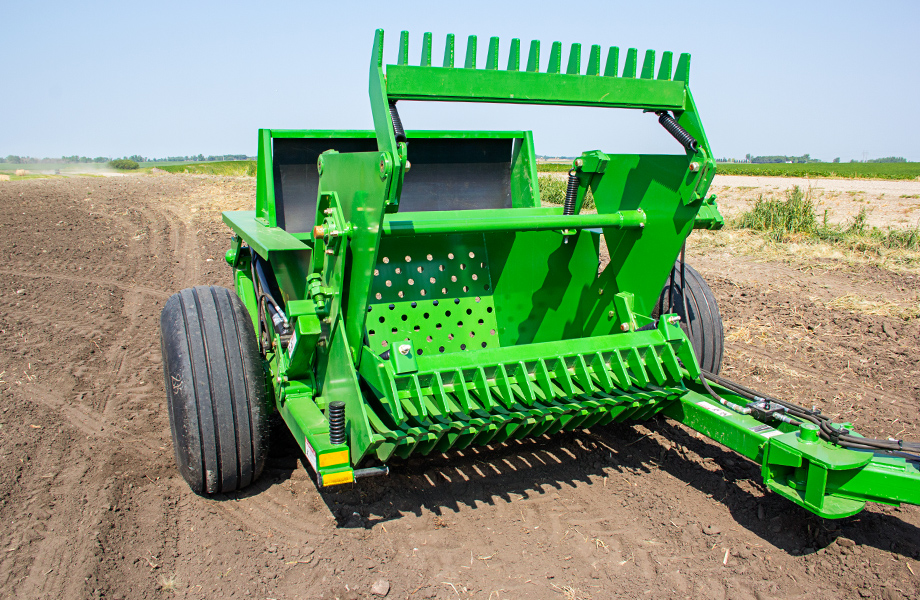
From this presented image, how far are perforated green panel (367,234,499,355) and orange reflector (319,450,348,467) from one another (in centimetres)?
120

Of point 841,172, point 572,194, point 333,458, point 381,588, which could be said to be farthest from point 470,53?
point 841,172

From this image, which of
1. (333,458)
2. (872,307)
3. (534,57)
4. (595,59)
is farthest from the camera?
(872,307)

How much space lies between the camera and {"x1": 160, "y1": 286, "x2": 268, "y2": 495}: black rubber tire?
122 inches

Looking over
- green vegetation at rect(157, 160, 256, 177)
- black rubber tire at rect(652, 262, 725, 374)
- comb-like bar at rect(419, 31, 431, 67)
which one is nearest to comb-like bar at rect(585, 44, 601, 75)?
comb-like bar at rect(419, 31, 431, 67)

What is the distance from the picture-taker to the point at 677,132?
3.31 m

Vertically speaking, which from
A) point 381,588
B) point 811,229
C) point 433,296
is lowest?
point 381,588

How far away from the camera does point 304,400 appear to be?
131 inches

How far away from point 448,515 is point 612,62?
241 centimetres

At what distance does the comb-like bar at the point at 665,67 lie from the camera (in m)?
3.22

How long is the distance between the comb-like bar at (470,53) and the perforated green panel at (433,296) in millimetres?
1499

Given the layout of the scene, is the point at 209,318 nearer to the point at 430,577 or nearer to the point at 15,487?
the point at 15,487

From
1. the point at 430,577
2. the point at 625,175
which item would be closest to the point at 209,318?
the point at 430,577

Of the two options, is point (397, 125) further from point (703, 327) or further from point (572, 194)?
point (703, 327)

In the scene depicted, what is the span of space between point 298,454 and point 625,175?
260cm
